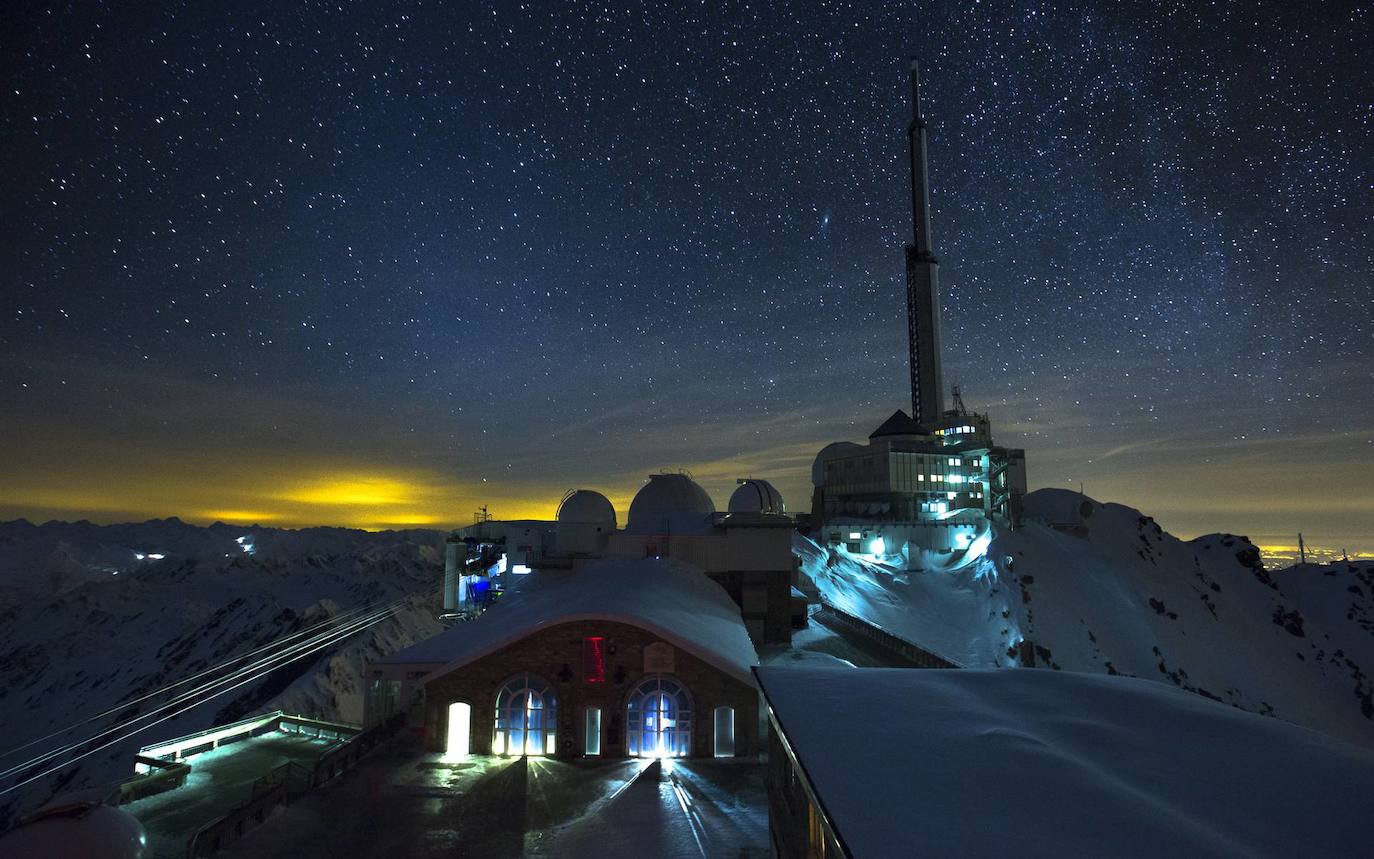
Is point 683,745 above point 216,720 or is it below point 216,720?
above

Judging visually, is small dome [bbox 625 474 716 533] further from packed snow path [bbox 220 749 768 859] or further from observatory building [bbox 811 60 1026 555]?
observatory building [bbox 811 60 1026 555]

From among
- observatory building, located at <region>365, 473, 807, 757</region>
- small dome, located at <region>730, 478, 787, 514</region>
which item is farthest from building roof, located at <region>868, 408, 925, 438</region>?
observatory building, located at <region>365, 473, 807, 757</region>

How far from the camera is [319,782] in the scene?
17.2m

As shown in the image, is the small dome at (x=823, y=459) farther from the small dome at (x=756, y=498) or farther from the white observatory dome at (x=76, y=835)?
the white observatory dome at (x=76, y=835)

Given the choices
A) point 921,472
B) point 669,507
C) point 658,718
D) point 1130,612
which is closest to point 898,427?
point 921,472

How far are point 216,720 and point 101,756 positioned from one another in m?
16.4

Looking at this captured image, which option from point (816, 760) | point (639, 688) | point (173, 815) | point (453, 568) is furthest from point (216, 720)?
point (816, 760)

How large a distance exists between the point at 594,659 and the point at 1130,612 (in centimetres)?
5543

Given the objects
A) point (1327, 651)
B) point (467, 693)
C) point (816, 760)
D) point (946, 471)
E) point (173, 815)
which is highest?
point (946, 471)

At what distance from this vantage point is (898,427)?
83750mm

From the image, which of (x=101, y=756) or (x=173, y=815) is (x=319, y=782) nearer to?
(x=173, y=815)

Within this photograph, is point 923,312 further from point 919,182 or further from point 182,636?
point 182,636

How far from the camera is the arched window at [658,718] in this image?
19625 millimetres

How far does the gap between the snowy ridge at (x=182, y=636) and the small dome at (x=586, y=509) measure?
3768cm
